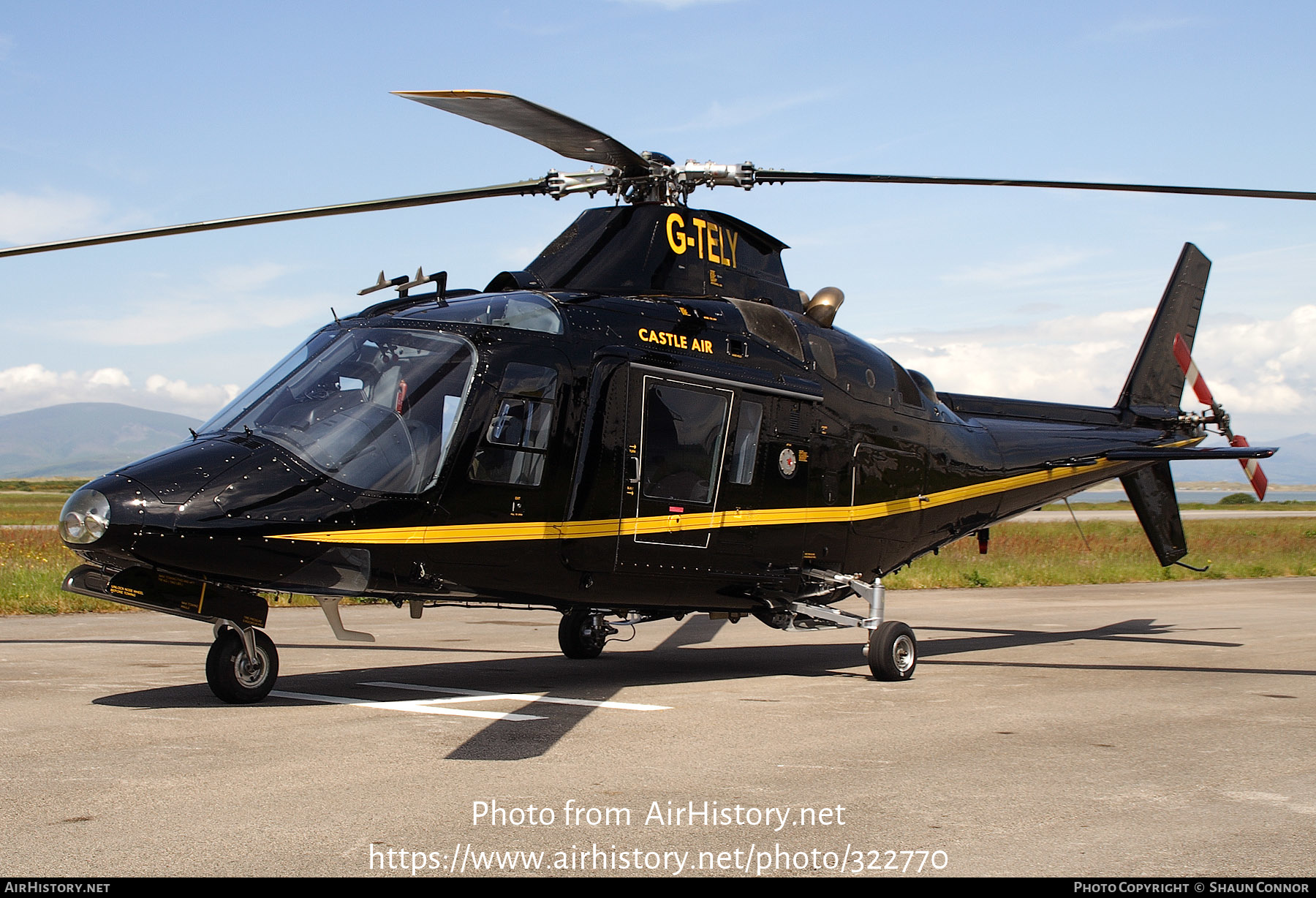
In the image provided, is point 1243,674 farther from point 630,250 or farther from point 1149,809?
point 630,250

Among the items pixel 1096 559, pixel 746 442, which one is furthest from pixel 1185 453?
pixel 1096 559

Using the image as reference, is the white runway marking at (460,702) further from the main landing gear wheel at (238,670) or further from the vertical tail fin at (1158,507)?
the vertical tail fin at (1158,507)

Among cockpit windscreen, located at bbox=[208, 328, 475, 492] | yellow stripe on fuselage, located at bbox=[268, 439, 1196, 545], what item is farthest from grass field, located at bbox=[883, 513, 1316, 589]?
cockpit windscreen, located at bbox=[208, 328, 475, 492]

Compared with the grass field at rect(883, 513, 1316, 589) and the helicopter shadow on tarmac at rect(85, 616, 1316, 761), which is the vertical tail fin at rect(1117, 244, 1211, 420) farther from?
the grass field at rect(883, 513, 1316, 589)

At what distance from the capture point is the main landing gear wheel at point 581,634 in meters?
12.0

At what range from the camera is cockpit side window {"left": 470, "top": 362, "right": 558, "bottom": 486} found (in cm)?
822

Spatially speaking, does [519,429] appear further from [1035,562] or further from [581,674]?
[1035,562]

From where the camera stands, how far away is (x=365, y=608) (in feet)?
62.4

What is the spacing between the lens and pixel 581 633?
39.8 ft

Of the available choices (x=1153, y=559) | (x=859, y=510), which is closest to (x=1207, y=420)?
(x=859, y=510)

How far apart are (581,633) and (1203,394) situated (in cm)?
970

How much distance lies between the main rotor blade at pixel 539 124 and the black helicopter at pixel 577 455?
31 millimetres

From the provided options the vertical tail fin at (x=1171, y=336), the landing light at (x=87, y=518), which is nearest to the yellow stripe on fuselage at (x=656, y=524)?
the landing light at (x=87, y=518)

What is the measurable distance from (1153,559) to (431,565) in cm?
2786
